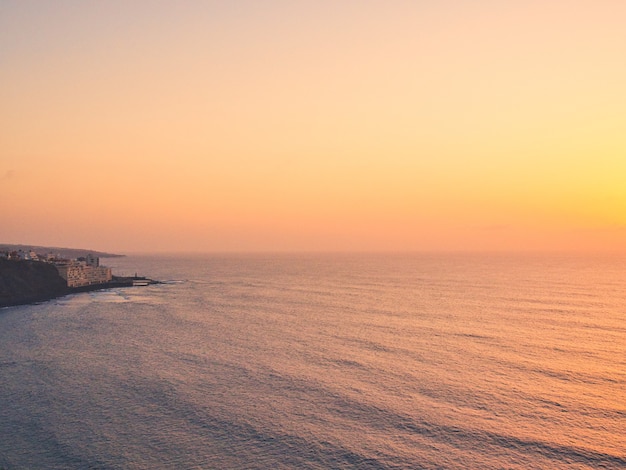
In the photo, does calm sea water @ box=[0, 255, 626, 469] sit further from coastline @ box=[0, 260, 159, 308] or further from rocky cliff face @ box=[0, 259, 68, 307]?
rocky cliff face @ box=[0, 259, 68, 307]

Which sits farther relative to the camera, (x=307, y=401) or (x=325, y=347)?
(x=325, y=347)

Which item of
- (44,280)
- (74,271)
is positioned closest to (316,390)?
(44,280)

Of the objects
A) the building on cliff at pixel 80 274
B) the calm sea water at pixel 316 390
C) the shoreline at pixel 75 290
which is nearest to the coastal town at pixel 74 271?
the building on cliff at pixel 80 274

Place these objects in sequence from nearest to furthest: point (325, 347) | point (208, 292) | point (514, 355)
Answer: point (514, 355) < point (325, 347) < point (208, 292)

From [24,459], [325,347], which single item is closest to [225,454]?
[24,459]

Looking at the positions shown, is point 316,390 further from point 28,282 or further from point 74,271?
point 74,271

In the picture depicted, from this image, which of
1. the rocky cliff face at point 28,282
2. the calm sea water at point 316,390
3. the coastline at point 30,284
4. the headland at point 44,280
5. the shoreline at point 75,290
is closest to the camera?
the calm sea water at point 316,390

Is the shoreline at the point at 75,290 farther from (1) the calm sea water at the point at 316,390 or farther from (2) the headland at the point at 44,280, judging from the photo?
(1) the calm sea water at the point at 316,390

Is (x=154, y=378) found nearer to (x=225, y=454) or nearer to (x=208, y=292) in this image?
(x=225, y=454)
